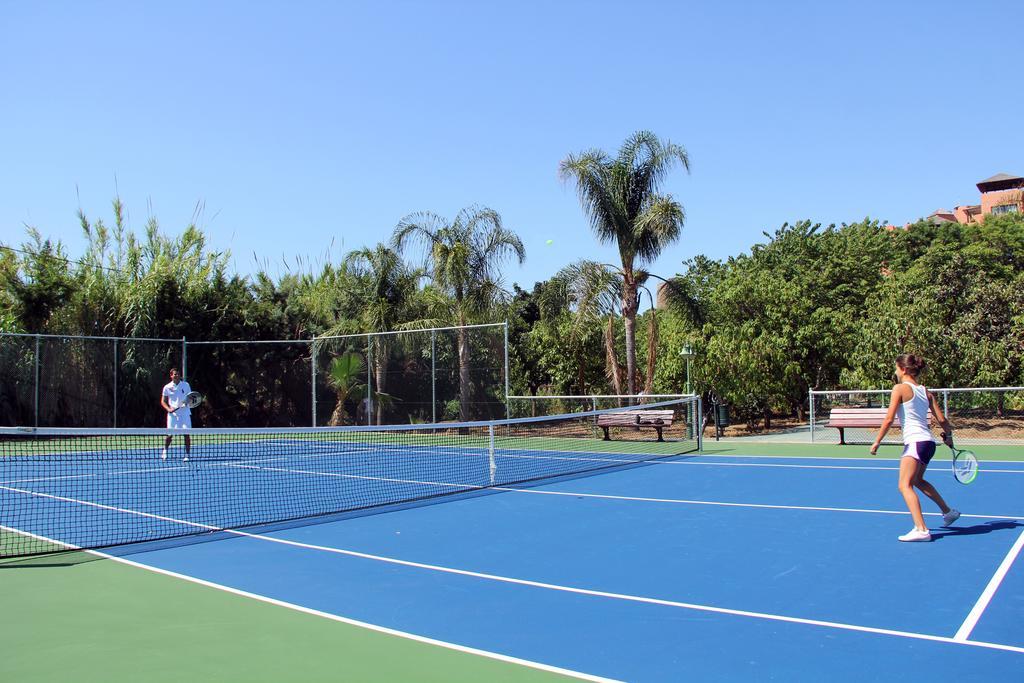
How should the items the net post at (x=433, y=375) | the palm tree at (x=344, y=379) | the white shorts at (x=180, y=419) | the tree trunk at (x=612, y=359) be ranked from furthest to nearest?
the palm tree at (x=344, y=379)
the tree trunk at (x=612, y=359)
the net post at (x=433, y=375)
the white shorts at (x=180, y=419)

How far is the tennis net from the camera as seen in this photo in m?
9.29

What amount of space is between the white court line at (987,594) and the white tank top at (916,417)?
1.14 m

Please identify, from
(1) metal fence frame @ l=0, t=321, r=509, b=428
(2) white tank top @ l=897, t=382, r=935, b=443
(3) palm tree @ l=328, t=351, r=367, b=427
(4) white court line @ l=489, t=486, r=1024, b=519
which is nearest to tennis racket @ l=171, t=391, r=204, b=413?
(1) metal fence frame @ l=0, t=321, r=509, b=428

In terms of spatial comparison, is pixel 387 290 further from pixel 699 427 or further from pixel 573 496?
pixel 573 496

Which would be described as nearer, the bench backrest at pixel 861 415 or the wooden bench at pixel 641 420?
the bench backrest at pixel 861 415

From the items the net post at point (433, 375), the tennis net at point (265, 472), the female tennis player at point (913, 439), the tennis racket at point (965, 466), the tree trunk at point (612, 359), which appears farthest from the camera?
the tree trunk at point (612, 359)

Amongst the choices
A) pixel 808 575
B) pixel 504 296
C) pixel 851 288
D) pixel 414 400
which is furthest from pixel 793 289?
pixel 808 575

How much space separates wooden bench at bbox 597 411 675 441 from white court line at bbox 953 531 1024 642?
10.6 metres

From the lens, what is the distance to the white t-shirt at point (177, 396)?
637 inches

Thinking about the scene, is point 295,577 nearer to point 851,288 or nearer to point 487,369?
point 487,369

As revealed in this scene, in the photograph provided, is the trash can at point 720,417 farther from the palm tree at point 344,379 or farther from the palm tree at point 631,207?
the palm tree at point 344,379

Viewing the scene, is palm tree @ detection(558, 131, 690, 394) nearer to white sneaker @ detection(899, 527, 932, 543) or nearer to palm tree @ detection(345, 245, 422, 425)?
palm tree @ detection(345, 245, 422, 425)

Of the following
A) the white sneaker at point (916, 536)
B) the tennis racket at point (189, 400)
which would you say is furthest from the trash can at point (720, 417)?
the white sneaker at point (916, 536)

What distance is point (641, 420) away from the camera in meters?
18.5
